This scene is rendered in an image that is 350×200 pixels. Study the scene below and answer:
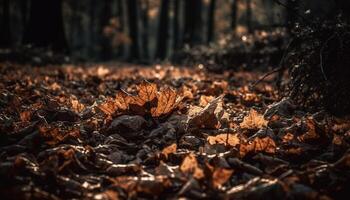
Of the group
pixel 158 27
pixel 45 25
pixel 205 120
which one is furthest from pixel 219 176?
pixel 158 27

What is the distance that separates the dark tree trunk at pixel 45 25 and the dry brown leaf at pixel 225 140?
11878 mm

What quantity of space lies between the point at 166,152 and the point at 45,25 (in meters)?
12.6

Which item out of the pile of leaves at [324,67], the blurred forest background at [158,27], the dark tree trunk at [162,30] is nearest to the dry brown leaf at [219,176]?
the pile of leaves at [324,67]

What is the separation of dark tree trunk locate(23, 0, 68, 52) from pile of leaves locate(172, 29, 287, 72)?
4.55 m

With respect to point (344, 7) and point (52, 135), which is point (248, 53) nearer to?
point (344, 7)

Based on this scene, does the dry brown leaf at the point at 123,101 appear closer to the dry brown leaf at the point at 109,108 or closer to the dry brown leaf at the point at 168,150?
the dry brown leaf at the point at 109,108

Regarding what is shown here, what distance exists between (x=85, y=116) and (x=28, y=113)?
0.45 m

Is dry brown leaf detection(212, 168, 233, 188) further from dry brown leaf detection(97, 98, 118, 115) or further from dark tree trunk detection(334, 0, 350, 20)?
dark tree trunk detection(334, 0, 350, 20)

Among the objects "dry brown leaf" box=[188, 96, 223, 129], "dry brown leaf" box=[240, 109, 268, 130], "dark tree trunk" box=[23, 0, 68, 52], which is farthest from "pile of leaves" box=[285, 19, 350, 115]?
"dark tree trunk" box=[23, 0, 68, 52]

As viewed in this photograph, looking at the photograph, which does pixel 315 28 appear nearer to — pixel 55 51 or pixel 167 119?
pixel 167 119

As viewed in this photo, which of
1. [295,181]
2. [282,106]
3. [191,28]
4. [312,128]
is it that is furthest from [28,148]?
[191,28]

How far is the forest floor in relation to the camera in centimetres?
215

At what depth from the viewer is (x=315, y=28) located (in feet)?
12.8

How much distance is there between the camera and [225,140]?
279cm
